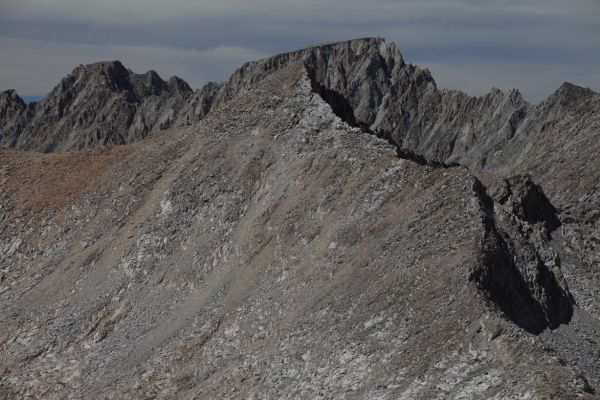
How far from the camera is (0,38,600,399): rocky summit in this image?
89.8ft

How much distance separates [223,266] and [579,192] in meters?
29.8

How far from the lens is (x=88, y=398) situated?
35000 mm

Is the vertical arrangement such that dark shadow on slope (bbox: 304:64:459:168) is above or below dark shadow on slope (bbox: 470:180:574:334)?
above

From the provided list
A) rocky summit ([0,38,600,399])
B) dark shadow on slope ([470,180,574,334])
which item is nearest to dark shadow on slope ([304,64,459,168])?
rocky summit ([0,38,600,399])

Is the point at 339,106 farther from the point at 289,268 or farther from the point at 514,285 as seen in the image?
the point at 514,285

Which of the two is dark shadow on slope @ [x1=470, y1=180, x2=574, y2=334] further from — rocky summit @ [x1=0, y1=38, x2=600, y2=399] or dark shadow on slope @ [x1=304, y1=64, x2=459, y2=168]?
dark shadow on slope @ [x1=304, y1=64, x2=459, y2=168]

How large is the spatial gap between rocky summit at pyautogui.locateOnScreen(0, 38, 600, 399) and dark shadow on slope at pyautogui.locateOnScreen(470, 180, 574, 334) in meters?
0.14

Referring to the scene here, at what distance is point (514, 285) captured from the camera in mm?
31375

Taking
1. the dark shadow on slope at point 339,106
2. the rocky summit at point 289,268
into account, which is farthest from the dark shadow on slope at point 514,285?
the dark shadow on slope at point 339,106

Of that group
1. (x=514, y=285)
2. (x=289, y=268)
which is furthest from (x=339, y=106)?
(x=514, y=285)

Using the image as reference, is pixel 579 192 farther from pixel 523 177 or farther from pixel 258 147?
pixel 258 147

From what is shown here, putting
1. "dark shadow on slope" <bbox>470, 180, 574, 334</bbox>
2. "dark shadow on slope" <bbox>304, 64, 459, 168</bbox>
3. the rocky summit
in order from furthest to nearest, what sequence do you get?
"dark shadow on slope" <bbox>304, 64, 459, 168</bbox>
"dark shadow on slope" <bbox>470, 180, 574, 334</bbox>
the rocky summit

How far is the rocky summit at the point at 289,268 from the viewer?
2736 centimetres

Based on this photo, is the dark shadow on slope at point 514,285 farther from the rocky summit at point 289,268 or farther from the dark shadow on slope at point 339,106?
the dark shadow on slope at point 339,106
